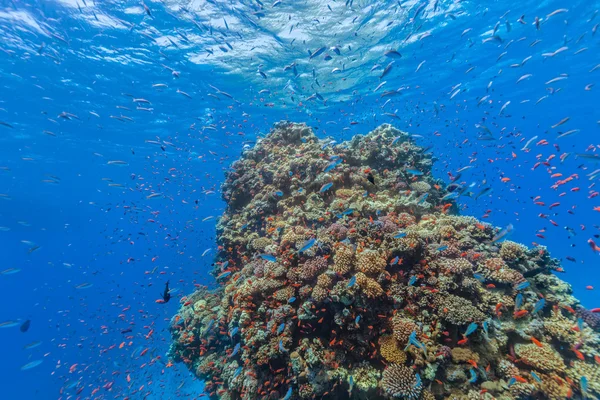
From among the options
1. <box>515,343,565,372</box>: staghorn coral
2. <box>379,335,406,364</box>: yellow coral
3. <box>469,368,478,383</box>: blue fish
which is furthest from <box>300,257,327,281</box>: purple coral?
<box>515,343,565,372</box>: staghorn coral

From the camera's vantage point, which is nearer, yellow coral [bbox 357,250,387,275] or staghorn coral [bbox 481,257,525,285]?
yellow coral [bbox 357,250,387,275]

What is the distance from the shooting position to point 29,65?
61.7ft

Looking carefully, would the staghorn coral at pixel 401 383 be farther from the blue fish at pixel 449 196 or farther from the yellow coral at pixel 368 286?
the blue fish at pixel 449 196

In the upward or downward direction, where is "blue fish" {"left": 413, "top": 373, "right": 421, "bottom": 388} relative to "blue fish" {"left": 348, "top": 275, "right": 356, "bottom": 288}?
downward

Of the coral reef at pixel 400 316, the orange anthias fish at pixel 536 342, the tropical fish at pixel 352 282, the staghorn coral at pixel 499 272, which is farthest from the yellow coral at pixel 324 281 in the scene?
the orange anthias fish at pixel 536 342

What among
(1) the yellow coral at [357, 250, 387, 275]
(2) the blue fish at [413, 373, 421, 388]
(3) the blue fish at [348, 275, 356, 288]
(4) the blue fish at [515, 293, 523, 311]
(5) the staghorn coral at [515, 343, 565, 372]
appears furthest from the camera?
(1) the yellow coral at [357, 250, 387, 275]

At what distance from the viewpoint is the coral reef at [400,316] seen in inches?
201

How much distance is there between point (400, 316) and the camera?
18.7 feet

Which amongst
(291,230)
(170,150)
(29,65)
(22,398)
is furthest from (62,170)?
(291,230)

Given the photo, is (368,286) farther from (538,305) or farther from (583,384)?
(583,384)

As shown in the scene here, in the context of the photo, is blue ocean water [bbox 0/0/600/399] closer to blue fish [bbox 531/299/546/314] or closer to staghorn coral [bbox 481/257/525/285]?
staghorn coral [bbox 481/257/525/285]

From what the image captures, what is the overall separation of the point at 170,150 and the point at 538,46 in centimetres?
4398

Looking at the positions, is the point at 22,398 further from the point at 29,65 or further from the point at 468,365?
the point at 468,365

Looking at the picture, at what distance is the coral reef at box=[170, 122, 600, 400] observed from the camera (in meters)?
5.11
